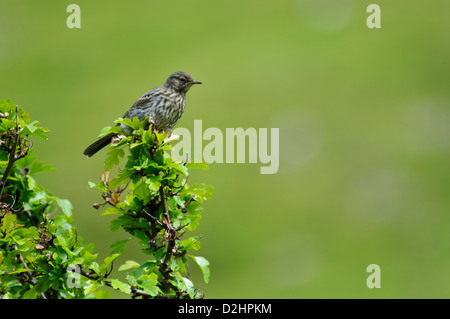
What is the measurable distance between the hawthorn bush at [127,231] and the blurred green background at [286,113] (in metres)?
14.9

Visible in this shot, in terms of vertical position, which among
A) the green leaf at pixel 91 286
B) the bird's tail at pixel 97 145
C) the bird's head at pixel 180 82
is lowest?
the green leaf at pixel 91 286

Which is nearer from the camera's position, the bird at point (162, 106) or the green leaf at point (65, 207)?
the green leaf at point (65, 207)

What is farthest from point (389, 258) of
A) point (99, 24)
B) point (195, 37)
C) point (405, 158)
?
point (99, 24)

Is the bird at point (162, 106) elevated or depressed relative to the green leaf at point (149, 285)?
elevated

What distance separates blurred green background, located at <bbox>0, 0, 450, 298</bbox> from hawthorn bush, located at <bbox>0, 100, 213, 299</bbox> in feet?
48.8

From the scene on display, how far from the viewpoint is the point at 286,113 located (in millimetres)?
29688

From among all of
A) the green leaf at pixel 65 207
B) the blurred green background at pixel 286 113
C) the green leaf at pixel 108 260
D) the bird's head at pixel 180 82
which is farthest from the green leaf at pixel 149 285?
the blurred green background at pixel 286 113

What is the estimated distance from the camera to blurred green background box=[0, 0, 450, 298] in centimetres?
2315

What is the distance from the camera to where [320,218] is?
24.8m

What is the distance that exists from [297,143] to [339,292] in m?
8.90

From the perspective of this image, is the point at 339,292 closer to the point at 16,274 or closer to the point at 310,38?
the point at 16,274

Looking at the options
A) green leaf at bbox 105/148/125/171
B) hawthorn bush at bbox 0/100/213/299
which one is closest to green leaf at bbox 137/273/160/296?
hawthorn bush at bbox 0/100/213/299

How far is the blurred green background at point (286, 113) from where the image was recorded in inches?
911

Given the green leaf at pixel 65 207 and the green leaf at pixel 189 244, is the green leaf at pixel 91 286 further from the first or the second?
the green leaf at pixel 65 207
